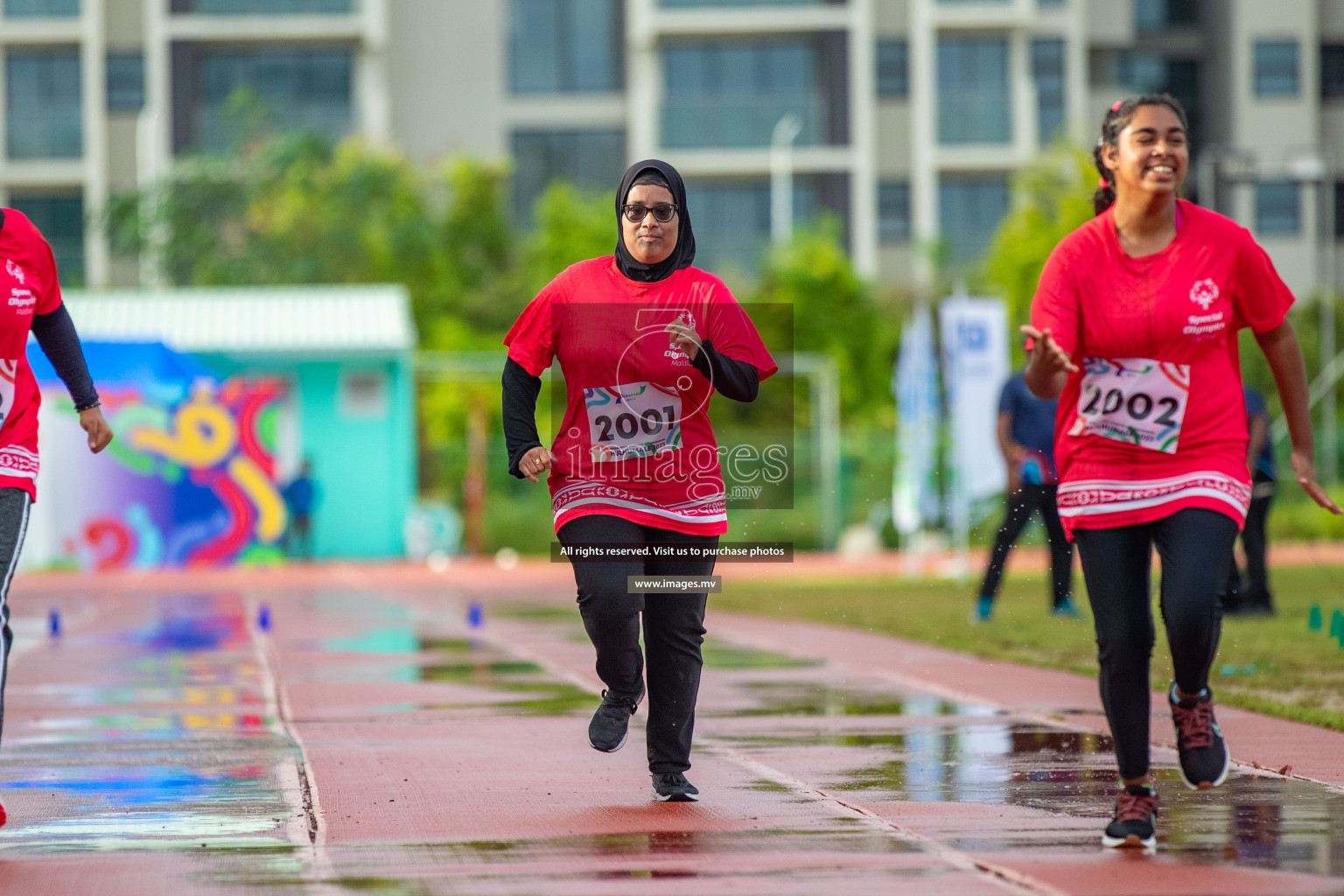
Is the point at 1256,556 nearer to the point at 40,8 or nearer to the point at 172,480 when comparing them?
the point at 172,480

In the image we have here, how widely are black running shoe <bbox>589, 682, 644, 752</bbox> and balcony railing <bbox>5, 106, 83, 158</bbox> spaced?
46.8 metres

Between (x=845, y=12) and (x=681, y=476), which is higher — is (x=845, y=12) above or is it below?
above

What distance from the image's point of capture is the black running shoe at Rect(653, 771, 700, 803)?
6145mm

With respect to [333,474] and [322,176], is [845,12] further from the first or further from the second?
[333,474]

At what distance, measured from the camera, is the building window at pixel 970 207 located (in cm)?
5081

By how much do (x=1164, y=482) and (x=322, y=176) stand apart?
4014 cm

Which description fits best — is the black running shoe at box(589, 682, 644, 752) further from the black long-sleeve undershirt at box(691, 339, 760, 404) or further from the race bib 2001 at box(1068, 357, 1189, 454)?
the race bib 2001 at box(1068, 357, 1189, 454)

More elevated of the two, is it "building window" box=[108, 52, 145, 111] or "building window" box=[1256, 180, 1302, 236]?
"building window" box=[108, 52, 145, 111]

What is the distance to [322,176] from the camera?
4388 centimetres

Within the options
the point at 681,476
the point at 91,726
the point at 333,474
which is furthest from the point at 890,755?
the point at 333,474

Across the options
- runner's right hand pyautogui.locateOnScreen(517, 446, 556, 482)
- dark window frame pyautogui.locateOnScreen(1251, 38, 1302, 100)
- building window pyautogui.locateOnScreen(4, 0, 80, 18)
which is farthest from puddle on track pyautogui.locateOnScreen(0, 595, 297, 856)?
dark window frame pyautogui.locateOnScreen(1251, 38, 1302, 100)

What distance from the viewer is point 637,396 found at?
6066mm

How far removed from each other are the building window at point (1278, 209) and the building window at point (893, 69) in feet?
30.8

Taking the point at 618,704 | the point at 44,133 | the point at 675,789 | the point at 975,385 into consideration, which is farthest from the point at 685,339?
the point at 44,133
